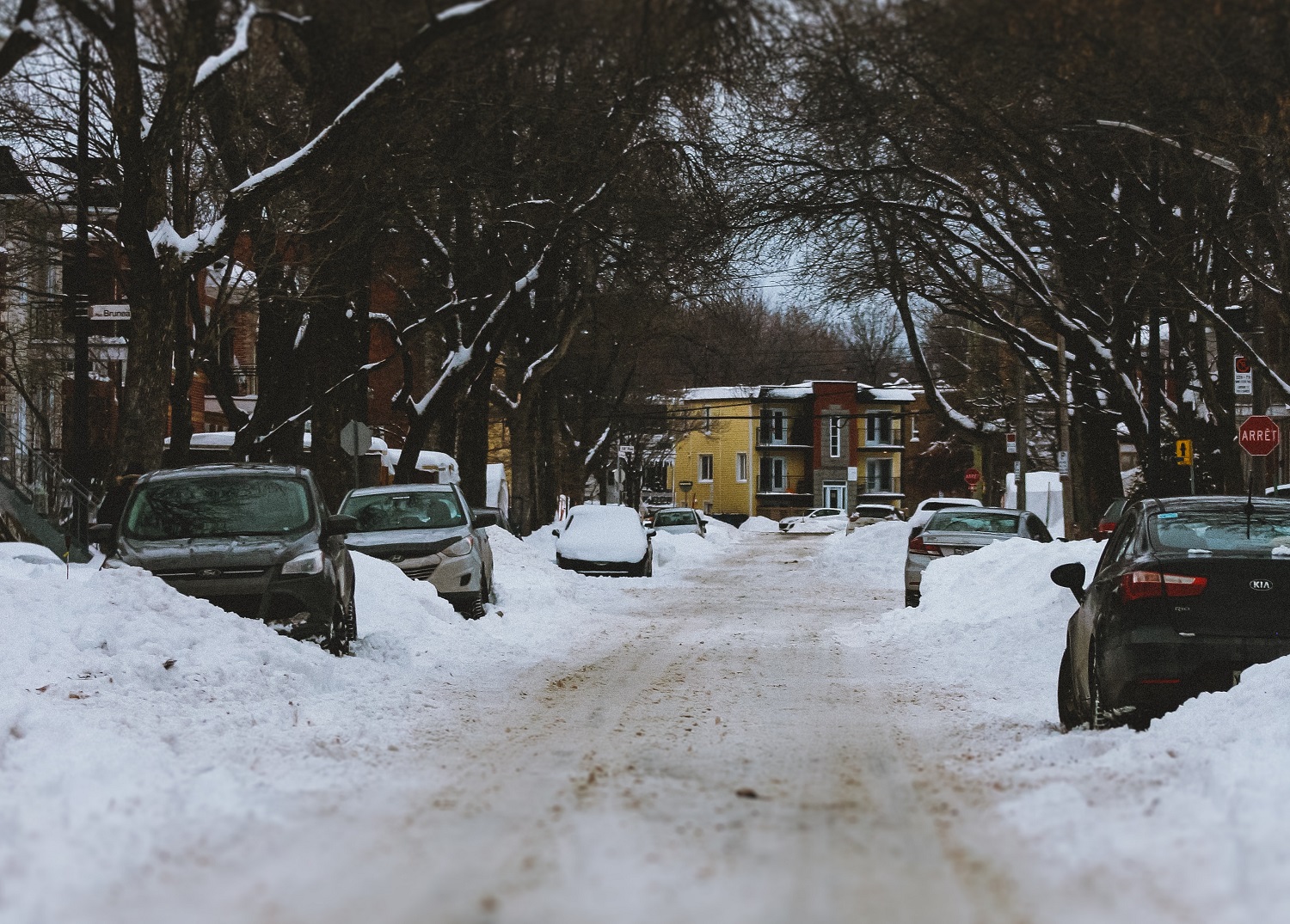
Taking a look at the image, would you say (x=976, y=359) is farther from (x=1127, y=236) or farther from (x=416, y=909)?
(x=416, y=909)

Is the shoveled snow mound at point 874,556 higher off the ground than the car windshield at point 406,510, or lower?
lower

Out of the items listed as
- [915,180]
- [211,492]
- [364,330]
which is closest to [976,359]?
[364,330]

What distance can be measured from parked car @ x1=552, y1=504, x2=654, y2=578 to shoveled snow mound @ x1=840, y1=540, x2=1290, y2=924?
1605cm

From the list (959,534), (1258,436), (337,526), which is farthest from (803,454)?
(337,526)

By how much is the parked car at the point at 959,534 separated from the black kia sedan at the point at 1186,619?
12160 millimetres

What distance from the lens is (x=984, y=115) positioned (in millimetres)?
11758

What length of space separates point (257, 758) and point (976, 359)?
161ft

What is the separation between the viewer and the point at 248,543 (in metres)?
13.3

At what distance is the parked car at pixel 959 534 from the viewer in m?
22.9

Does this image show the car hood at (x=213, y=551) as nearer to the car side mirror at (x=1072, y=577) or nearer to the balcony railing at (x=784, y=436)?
the car side mirror at (x=1072, y=577)

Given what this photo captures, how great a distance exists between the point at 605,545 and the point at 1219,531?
815 inches

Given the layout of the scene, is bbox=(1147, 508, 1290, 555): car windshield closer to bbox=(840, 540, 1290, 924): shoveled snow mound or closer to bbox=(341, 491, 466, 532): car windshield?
bbox=(840, 540, 1290, 924): shoveled snow mound

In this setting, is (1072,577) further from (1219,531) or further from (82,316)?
(82,316)

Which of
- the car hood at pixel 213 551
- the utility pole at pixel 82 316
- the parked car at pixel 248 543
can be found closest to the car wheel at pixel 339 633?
the parked car at pixel 248 543
